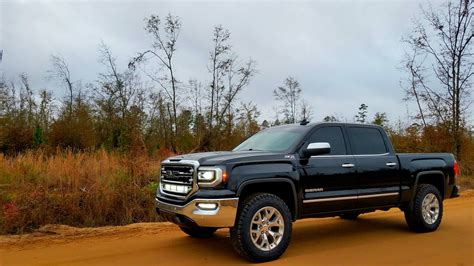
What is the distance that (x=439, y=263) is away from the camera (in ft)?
19.0

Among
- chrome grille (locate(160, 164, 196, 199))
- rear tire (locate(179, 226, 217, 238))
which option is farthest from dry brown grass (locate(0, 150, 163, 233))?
chrome grille (locate(160, 164, 196, 199))

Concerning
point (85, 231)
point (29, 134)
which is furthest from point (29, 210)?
point (29, 134)

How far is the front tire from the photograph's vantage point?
18.7 ft

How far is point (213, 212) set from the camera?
5.62m

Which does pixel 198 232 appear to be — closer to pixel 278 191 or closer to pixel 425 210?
pixel 278 191

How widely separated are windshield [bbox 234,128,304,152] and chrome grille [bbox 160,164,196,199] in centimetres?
141

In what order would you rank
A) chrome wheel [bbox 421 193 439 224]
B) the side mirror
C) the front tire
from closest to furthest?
the front tire → the side mirror → chrome wheel [bbox 421 193 439 224]

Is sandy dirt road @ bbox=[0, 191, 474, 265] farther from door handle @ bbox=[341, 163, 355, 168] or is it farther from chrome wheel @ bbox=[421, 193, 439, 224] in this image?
door handle @ bbox=[341, 163, 355, 168]

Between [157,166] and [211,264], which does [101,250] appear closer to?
[211,264]

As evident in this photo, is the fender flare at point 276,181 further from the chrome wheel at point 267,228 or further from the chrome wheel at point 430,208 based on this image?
the chrome wheel at point 430,208

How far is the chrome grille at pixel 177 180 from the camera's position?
592 cm

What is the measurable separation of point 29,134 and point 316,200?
2610 centimetres

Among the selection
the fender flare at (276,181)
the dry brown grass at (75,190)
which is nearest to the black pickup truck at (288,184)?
the fender flare at (276,181)

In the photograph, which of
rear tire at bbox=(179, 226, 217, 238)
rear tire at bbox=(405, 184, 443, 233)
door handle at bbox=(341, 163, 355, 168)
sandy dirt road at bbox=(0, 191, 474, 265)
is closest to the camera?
sandy dirt road at bbox=(0, 191, 474, 265)
